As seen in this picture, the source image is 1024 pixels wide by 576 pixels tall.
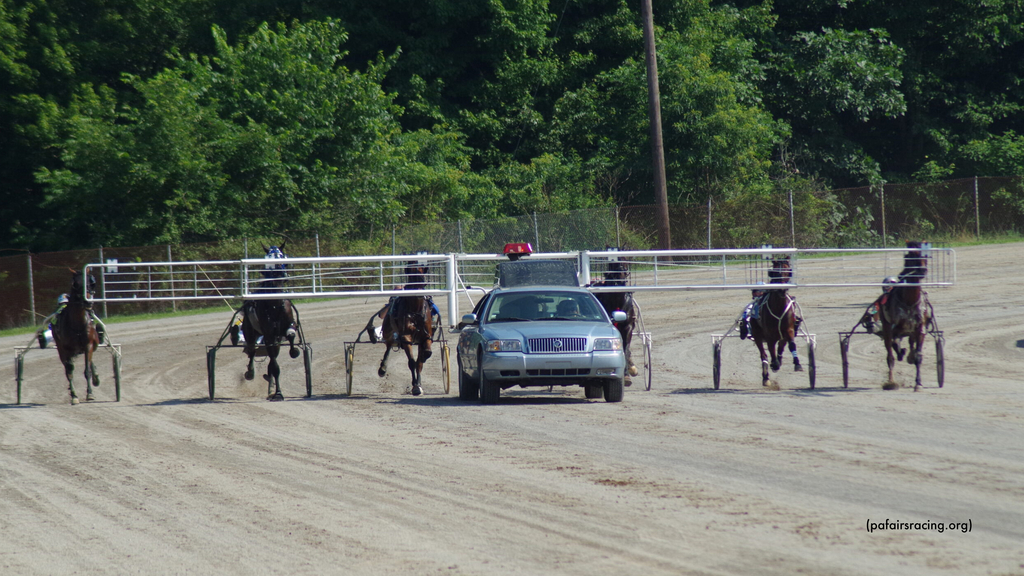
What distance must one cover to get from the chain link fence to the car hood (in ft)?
71.5

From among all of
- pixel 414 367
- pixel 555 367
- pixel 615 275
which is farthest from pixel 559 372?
pixel 615 275

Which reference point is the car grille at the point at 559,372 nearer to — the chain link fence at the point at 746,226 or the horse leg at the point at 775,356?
the horse leg at the point at 775,356

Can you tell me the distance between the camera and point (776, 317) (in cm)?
1711

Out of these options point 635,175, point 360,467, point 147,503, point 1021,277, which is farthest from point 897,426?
point 635,175

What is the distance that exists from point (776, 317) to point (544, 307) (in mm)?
3741

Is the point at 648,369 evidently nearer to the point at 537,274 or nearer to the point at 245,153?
the point at 537,274

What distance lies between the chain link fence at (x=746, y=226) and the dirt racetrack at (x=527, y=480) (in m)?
20.7

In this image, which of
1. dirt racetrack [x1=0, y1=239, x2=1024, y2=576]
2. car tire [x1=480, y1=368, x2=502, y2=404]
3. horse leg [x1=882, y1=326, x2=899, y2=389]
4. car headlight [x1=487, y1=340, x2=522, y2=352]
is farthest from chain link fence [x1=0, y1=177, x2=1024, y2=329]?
car headlight [x1=487, y1=340, x2=522, y2=352]

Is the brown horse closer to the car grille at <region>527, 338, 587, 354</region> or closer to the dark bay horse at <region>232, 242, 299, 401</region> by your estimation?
the dark bay horse at <region>232, 242, 299, 401</region>

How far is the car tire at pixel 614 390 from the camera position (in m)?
15.1

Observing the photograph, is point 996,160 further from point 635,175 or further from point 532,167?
point 532,167

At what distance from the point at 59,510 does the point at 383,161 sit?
32.4 m

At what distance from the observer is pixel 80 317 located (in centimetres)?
1723

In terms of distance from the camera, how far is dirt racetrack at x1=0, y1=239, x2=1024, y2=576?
730 cm
